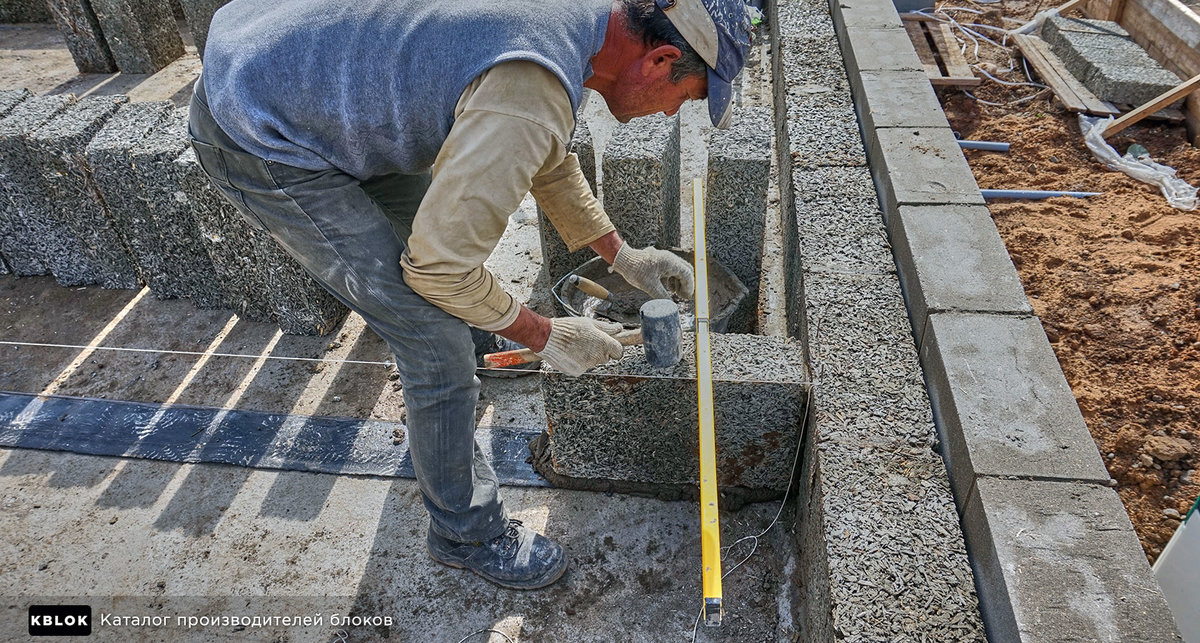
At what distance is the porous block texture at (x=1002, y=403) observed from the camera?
1.90m

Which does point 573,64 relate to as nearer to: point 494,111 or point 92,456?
point 494,111

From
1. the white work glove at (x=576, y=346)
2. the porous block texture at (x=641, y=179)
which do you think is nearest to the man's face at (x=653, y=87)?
the white work glove at (x=576, y=346)

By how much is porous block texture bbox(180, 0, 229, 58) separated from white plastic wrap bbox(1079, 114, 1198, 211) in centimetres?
655

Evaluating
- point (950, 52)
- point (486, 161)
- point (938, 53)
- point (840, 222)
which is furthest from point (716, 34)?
point (938, 53)

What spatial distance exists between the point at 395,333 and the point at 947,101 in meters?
4.53

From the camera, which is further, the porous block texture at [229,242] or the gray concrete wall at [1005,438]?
the porous block texture at [229,242]

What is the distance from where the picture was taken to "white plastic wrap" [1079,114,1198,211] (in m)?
3.67

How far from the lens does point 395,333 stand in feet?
6.86

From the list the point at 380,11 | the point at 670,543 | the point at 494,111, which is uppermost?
the point at 380,11

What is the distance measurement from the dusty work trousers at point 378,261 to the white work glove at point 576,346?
0.83 feet

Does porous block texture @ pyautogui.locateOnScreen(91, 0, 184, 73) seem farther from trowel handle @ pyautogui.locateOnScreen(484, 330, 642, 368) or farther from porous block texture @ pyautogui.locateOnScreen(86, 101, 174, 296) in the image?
trowel handle @ pyautogui.locateOnScreen(484, 330, 642, 368)

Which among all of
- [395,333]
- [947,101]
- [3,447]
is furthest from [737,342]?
[947,101]

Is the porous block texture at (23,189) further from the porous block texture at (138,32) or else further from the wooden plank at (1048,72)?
Result: the wooden plank at (1048,72)

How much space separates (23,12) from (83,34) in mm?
2054
